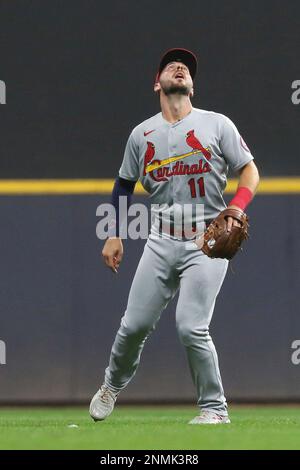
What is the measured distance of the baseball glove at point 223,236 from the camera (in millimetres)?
4855

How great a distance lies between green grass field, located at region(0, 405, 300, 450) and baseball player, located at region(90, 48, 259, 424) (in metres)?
0.20

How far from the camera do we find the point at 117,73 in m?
7.33

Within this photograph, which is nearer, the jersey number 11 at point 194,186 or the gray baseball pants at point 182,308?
the gray baseball pants at point 182,308

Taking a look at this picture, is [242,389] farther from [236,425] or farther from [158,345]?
[236,425]

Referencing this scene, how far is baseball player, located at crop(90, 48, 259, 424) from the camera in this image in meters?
4.96

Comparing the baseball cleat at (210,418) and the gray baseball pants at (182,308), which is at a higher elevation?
the gray baseball pants at (182,308)

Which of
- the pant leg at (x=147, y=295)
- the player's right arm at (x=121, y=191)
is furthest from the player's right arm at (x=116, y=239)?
the pant leg at (x=147, y=295)

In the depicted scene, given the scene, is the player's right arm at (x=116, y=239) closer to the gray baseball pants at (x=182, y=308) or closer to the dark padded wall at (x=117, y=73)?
the gray baseball pants at (x=182, y=308)

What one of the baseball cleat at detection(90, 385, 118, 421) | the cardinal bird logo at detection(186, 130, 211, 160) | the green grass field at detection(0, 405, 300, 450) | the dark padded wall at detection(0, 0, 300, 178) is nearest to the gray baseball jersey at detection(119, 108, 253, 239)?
the cardinal bird logo at detection(186, 130, 211, 160)

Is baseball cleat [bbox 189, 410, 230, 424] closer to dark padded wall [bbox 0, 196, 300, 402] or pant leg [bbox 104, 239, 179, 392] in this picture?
pant leg [bbox 104, 239, 179, 392]

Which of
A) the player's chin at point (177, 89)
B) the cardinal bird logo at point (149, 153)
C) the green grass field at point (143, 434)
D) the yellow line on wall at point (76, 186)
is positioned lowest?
the green grass field at point (143, 434)

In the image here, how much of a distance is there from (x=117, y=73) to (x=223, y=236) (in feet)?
8.92

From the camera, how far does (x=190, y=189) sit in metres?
5.05

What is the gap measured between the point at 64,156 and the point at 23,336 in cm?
112
